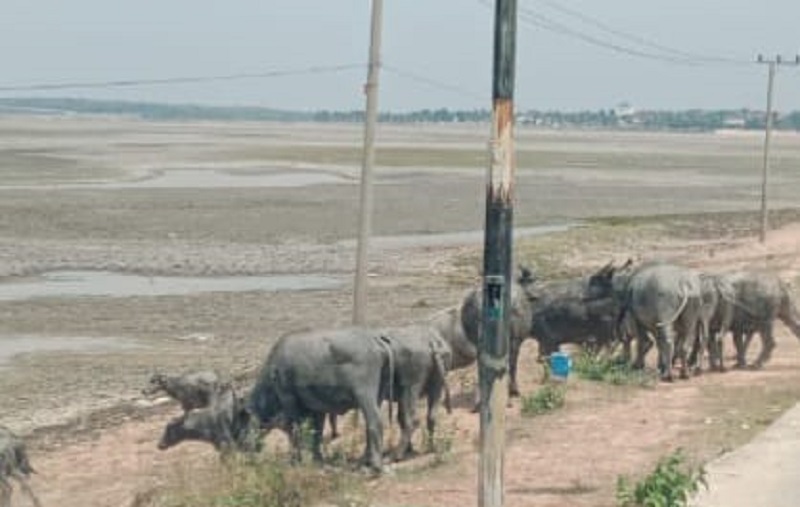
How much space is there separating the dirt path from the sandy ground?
0.04 meters

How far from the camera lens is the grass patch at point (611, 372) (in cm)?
1923

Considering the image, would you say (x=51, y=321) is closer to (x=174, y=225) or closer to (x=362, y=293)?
(x=362, y=293)

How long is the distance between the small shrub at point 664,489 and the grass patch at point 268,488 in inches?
87.1

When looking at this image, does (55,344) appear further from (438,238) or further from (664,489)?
(438,238)

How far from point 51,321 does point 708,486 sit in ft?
65.2

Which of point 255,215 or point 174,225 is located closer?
point 174,225

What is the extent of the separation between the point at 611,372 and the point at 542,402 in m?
2.23

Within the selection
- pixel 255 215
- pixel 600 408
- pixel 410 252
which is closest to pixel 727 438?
pixel 600 408

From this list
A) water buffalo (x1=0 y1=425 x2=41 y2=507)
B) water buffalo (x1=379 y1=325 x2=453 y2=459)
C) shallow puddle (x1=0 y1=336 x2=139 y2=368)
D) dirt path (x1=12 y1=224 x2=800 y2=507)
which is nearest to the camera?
dirt path (x1=12 y1=224 x2=800 y2=507)

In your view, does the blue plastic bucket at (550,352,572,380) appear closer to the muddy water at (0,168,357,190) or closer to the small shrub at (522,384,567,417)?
the small shrub at (522,384,567,417)

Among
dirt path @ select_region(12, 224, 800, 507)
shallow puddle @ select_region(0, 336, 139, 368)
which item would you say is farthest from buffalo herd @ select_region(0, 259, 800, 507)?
shallow puddle @ select_region(0, 336, 139, 368)

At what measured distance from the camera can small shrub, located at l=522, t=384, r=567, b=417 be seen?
57.5ft

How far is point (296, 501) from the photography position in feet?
41.1

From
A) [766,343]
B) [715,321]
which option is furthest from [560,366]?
[766,343]
